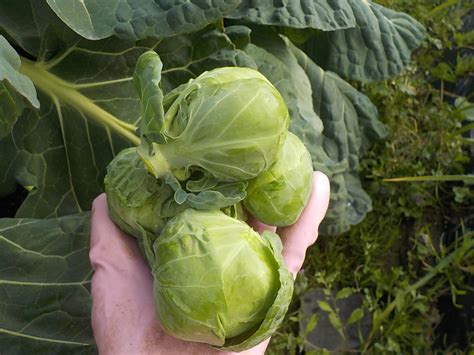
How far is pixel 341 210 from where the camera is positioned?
221 centimetres

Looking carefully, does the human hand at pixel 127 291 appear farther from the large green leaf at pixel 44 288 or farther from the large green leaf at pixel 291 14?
the large green leaf at pixel 291 14

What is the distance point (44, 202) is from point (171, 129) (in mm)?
823

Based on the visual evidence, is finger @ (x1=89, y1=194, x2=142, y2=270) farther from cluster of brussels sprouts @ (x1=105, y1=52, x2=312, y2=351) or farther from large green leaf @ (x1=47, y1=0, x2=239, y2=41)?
large green leaf @ (x1=47, y1=0, x2=239, y2=41)

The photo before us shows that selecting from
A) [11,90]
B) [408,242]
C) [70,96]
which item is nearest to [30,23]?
[70,96]

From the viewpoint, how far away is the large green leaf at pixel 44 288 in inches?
59.4

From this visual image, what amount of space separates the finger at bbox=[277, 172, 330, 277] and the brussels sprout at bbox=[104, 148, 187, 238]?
1.12ft

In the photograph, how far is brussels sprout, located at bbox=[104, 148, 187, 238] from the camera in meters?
1.20

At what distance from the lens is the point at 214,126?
1101mm

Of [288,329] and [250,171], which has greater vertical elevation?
[250,171]

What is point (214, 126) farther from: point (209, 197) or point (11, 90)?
point (11, 90)

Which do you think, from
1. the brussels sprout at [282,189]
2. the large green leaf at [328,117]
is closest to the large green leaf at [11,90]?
the brussels sprout at [282,189]

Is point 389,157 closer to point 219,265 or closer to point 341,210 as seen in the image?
point 341,210

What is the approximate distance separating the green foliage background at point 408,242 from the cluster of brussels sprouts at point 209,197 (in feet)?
4.32

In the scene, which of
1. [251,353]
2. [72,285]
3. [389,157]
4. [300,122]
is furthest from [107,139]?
[389,157]
